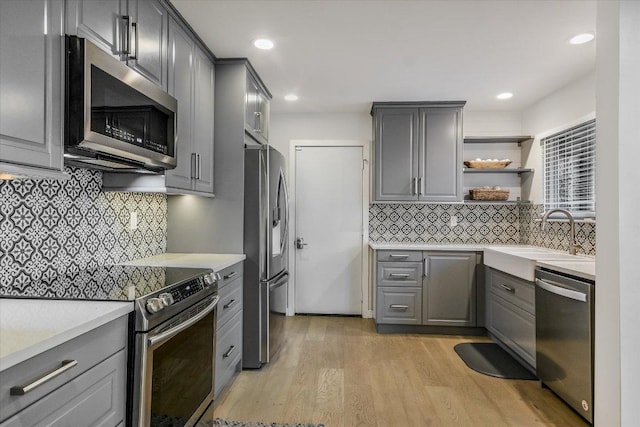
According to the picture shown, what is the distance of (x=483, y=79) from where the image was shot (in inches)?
134

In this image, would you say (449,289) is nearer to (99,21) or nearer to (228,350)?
(228,350)

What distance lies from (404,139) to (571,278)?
2260 millimetres

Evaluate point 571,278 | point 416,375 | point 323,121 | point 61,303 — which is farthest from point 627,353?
point 323,121

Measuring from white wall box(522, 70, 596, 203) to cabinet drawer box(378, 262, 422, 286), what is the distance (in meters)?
1.48

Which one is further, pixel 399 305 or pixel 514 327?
pixel 399 305

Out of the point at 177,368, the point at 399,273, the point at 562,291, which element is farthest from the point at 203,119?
the point at 562,291

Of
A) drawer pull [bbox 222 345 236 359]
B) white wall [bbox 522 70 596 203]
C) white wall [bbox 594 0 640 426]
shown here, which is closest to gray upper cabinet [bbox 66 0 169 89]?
drawer pull [bbox 222 345 236 359]

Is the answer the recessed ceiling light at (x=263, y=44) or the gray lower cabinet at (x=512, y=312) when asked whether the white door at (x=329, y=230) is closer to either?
the gray lower cabinet at (x=512, y=312)

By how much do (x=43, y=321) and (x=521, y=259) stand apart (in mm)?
2961

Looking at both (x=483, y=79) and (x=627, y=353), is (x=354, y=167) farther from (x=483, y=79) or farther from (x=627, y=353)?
(x=627, y=353)

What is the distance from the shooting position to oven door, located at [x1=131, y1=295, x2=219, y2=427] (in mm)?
1488

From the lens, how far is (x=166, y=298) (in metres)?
1.66

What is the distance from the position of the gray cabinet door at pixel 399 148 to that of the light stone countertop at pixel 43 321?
10.5 ft

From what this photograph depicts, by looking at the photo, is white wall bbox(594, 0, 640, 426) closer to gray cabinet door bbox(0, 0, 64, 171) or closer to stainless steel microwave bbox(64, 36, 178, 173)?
stainless steel microwave bbox(64, 36, 178, 173)
